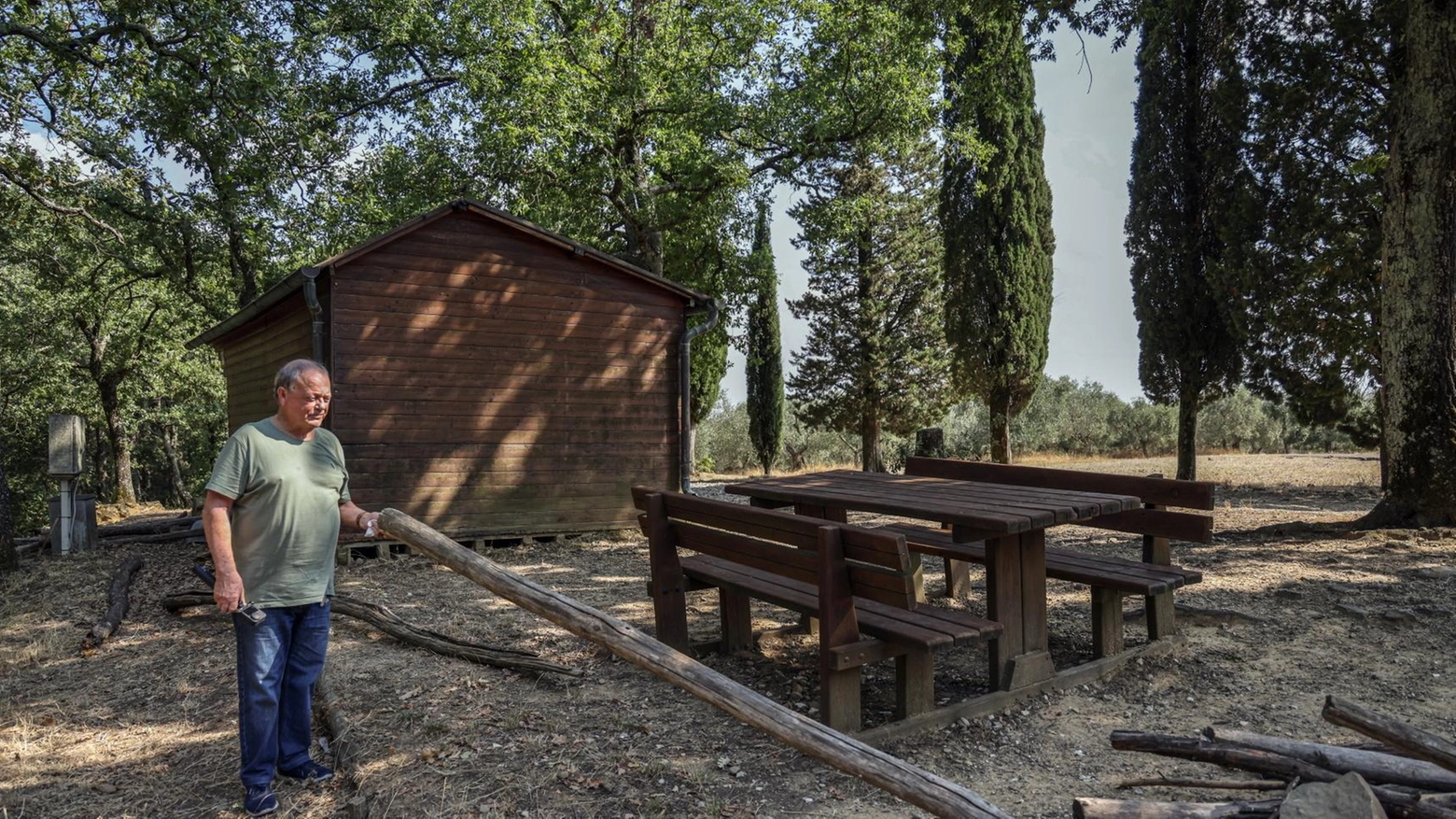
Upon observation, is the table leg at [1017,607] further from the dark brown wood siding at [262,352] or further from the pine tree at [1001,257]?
the pine tree at [1001,257]

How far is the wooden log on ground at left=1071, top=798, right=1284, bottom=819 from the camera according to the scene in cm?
257

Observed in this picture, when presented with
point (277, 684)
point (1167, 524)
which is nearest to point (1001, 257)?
point (1167, 524)

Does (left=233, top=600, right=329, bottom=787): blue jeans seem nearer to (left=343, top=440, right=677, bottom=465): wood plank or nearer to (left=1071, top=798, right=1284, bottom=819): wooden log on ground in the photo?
(left=1071, top=798, right=1284, bottom=819): wooden log on ground

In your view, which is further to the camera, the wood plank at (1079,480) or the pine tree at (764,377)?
the pine tree at (764,377)

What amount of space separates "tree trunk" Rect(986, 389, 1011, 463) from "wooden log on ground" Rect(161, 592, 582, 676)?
16031 mm

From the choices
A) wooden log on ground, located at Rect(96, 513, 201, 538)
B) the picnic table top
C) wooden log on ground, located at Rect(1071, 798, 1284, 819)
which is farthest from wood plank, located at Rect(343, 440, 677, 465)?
wooden log on ground, located at Rect(1071, 798, 1284, 819)

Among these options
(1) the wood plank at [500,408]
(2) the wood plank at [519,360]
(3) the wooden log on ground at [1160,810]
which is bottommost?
(3) the wooden log on ground at [1160,810]

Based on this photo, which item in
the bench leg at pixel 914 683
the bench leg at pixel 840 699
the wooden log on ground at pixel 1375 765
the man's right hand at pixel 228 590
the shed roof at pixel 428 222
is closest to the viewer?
the wooden log on ground at pixel 1375 765

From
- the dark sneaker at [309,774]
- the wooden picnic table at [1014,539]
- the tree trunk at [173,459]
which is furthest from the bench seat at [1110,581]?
the tree trunk at [173,459]

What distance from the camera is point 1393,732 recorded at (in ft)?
9.43

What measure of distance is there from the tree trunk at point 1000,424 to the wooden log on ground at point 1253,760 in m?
17.0

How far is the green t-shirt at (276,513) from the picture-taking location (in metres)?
3.33

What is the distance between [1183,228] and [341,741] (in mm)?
17368

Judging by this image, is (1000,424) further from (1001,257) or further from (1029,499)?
(1029,499)
